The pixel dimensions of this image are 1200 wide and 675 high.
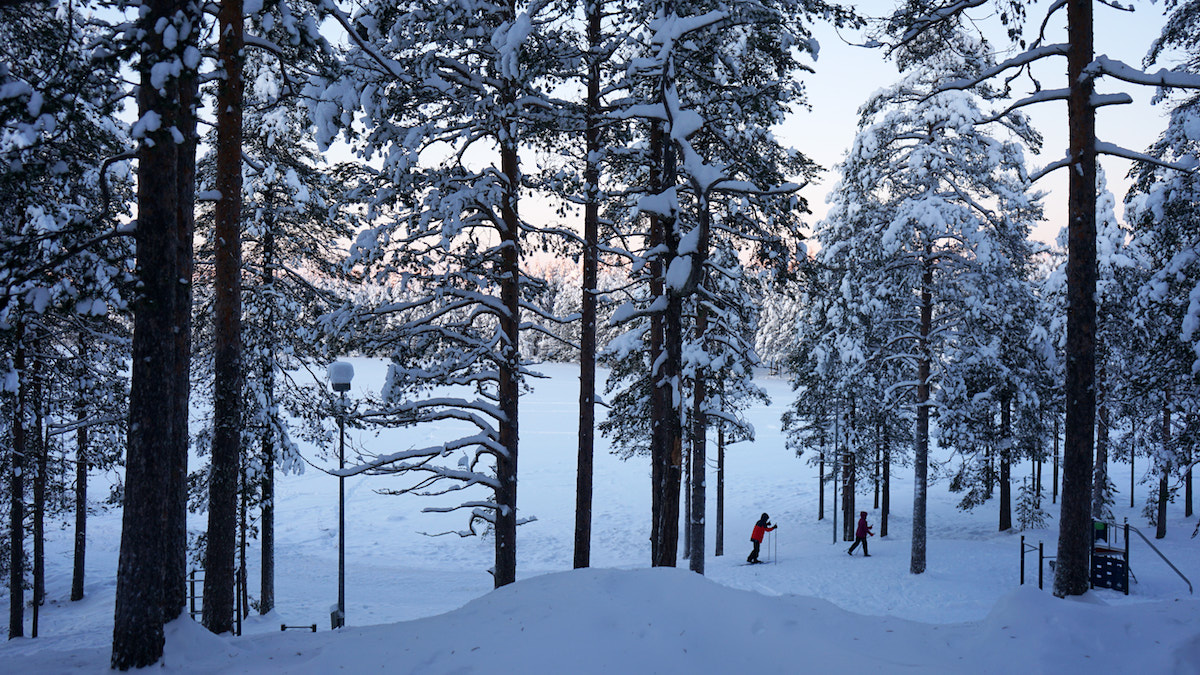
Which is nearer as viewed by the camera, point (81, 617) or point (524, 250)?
point (524, 250)

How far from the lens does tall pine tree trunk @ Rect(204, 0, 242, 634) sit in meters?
8.10

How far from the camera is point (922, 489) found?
54.9 feet

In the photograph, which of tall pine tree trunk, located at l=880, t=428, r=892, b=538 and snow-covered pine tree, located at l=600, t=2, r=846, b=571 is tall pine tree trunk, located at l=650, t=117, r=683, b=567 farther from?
tall pine tree trunk, located at l=880, t=428, r=892, b=538

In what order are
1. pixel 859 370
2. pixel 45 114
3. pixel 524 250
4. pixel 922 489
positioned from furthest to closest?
pixel 859 370
pixel 922 489
pixel 524 250
pixel 45 114

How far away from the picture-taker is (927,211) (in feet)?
47.7

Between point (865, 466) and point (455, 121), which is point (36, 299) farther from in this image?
point (865, 466)

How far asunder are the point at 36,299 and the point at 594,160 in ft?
22.6

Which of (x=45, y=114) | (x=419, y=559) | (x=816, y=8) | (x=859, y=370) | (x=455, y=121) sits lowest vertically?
(x=419, y=559)

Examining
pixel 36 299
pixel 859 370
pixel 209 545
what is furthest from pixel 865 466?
pixel 36 299

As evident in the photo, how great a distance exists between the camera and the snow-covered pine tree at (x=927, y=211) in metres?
14.6

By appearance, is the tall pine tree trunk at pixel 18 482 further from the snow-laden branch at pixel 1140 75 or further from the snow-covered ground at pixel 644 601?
the snow-laden branch at pixel 1140 75

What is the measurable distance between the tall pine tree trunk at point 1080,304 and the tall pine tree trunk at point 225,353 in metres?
9.91

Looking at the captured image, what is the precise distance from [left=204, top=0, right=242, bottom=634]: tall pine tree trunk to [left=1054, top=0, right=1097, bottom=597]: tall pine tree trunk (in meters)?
9.91

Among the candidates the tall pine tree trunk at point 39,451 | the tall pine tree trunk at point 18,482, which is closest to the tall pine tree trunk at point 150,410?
the tall pine tree trunk at point 39,451
